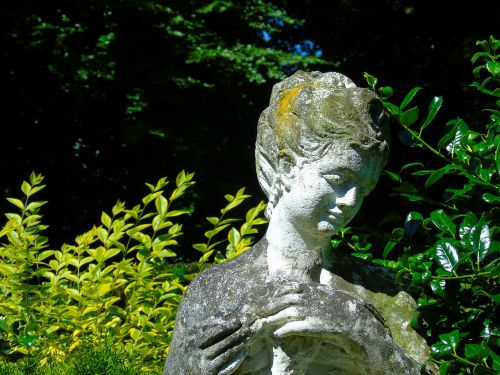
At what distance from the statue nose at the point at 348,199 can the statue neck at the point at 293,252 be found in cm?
19

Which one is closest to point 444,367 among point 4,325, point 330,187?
point 330,187

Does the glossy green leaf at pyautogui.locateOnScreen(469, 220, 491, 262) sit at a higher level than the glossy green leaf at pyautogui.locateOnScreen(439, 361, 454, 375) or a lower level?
higher

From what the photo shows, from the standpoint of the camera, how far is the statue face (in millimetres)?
2861

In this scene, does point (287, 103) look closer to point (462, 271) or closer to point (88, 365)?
point (462, 271)

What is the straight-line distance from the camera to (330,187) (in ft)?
9.48

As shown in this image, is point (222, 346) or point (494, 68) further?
point (494, 68)

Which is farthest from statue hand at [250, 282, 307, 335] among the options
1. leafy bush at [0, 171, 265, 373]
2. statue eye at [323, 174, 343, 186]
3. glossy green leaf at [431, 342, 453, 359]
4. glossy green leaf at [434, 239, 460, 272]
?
leafy bush at [0, 171, 265, 373]

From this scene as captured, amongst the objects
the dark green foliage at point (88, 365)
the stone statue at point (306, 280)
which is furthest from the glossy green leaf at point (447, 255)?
the dark green foliage at point (88, 365)

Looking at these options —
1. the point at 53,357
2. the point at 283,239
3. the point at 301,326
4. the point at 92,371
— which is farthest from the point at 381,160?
the point at 53,357

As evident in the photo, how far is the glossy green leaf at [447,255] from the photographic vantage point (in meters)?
3.28

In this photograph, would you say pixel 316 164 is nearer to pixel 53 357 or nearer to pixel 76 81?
pixel 53 357

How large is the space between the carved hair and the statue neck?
0.38 feet

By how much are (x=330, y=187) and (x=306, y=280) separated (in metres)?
0.37

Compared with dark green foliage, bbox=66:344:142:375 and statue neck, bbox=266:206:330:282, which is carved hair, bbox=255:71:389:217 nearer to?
statue neck, bbox=266:206:330:282
